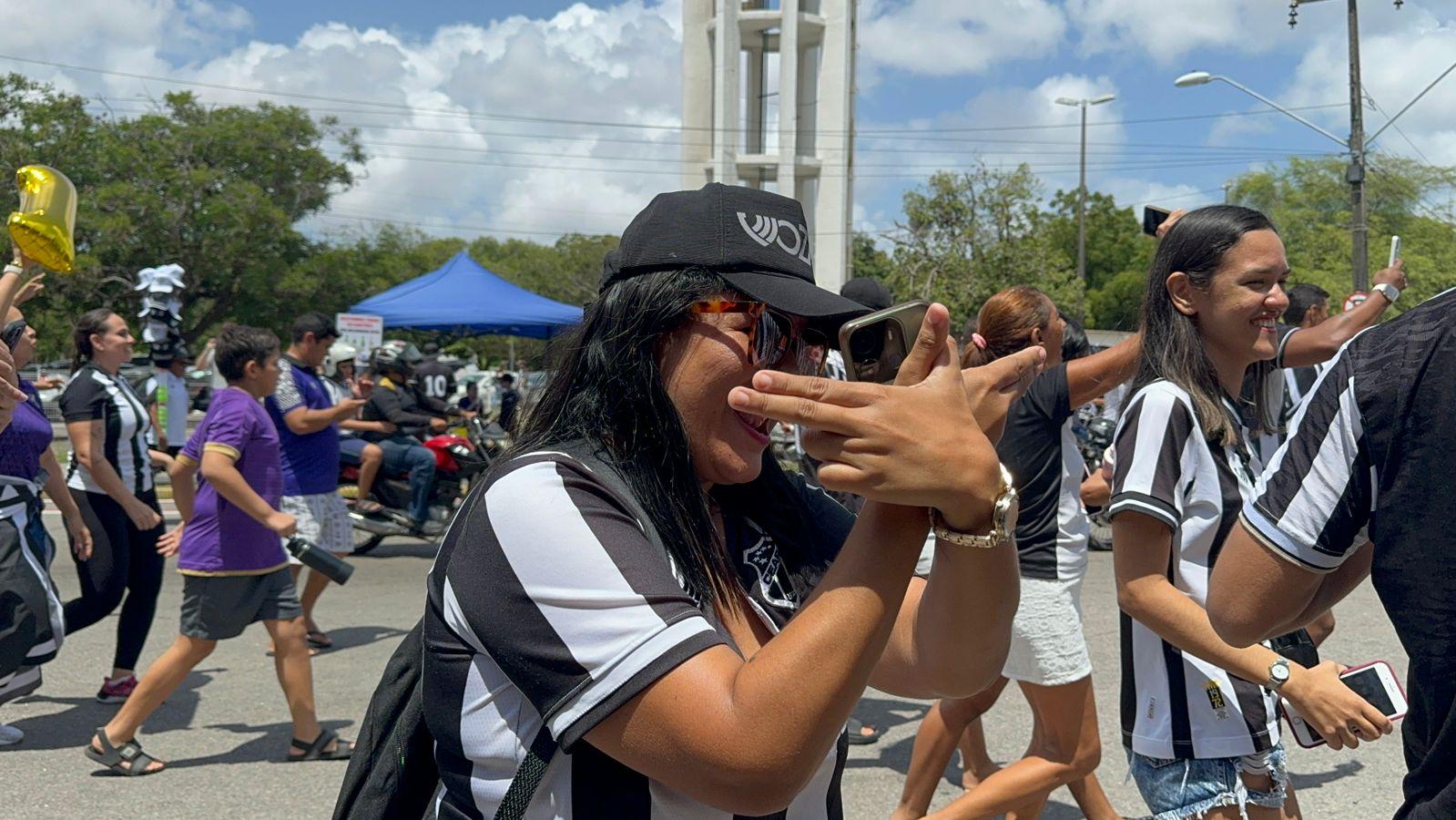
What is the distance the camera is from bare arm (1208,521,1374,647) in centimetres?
176

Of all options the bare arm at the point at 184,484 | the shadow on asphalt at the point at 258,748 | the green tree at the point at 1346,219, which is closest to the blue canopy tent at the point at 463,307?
the bare arm at the point at 184,484

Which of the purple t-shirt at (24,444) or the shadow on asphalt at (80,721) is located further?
the shadow on asphalt at (80,721)

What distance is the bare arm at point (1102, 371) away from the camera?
11.0 ft

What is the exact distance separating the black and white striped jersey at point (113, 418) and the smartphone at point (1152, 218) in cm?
503

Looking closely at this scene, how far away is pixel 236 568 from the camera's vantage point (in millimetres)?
5137

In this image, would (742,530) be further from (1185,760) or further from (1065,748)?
(1065,748)

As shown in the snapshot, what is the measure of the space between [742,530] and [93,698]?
17.9ft

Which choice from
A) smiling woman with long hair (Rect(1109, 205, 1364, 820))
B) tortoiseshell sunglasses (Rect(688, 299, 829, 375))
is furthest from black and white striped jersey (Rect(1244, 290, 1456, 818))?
smiling woman with long hair (Rect(1109, 205, 1364, 820))

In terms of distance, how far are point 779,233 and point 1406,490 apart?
0.87 meters

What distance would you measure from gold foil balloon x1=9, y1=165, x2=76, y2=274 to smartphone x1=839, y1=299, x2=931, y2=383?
3260 mm

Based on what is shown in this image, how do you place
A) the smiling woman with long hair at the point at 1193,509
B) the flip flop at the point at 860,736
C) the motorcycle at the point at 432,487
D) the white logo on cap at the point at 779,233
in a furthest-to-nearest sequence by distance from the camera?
the motorcycle at the point at 432,487 < the flip flop at the point at 860,736 < the smiling woman with long hair at the point at 1193,509 < the white logo on cap at the point at 779,233

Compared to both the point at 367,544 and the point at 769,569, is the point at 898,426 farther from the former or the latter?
the point at 367,544

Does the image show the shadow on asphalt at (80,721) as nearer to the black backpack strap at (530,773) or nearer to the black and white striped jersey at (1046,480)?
the black and white striped jersey at (1046,480)

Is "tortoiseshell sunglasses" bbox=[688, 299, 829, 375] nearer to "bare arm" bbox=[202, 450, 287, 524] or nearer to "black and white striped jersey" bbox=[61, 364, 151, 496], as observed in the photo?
"bare arm" bbox=[202, 450, 287, 524]
